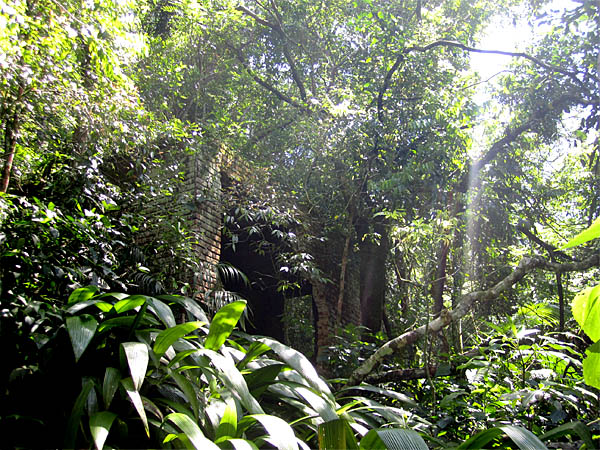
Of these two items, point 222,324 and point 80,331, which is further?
point 222,324

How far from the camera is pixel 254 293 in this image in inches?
311

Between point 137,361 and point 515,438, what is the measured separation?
1.37 metres

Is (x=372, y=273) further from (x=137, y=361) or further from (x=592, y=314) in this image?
(x=592, y=314)

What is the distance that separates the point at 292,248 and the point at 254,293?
6.30ft

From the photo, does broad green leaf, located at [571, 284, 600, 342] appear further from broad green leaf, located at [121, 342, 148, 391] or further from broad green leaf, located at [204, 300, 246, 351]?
broad green leaf, located at [204, 300, 246, 351]

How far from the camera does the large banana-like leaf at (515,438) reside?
162cm

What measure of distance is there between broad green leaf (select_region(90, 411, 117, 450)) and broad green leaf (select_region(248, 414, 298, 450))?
1.65 feet

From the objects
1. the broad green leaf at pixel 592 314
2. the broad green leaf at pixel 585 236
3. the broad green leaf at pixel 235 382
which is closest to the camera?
the broad green leaf at pixel 585 236

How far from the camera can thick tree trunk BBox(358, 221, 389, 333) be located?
7.09 meters

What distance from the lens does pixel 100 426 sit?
1.61 m

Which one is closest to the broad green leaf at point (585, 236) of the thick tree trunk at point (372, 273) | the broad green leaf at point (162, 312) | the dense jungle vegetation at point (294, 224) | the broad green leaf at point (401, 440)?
the dense jungle vegetation at point (294, 224)

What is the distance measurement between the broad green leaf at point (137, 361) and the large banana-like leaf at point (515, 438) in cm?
122

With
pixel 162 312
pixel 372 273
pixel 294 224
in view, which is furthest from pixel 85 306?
pixel 372 273

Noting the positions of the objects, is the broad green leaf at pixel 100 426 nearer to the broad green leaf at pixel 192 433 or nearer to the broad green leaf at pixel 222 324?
the broad green leaf at pixel 192 433
